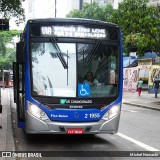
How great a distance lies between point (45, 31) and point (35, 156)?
300 cm

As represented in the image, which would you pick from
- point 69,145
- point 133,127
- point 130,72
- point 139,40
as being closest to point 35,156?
point 69,145

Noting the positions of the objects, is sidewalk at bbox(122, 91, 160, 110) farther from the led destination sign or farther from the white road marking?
the led destination sign

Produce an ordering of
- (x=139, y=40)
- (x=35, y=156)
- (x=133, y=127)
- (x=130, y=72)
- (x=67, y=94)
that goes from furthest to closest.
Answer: (x=130, y=72), (x=139, y=40), (x=133, y=127), (x=67, y=94), (x=35, y=156)

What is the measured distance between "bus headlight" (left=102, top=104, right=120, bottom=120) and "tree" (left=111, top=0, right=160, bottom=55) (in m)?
14.3

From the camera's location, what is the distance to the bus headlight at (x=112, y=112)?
9.26 meters

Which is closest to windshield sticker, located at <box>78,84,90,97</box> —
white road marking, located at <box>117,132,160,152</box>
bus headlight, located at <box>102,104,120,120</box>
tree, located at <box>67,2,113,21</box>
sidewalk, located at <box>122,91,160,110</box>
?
bus headlight, located at <box>102,104,120,120</box>

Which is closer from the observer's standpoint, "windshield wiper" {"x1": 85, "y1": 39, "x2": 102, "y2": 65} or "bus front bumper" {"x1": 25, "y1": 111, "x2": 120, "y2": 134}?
"bus front bumper" {"x1": 25, "y1": 111, "x2": 120, "y2": 134}

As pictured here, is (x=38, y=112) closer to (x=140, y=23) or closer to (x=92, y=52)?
(x=92, y=52)

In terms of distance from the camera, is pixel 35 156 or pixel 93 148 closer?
pixel 35 156

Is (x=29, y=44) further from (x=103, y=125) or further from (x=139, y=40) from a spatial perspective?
(x=139, y=40)

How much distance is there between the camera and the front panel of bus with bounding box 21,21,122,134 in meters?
8.94

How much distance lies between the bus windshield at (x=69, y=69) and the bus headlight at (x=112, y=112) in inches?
13.8

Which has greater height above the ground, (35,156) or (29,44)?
(29,44)

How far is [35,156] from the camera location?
813 cm
